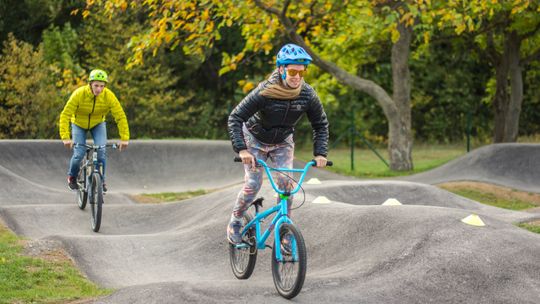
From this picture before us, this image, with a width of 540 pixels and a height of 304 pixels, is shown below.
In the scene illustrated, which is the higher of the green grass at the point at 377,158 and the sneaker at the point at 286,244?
the sneaker at the point at 286,244

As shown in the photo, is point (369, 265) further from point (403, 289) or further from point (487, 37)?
point (487, 37)

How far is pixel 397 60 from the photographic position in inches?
814

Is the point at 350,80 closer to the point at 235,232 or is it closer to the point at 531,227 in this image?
the point at 531,227

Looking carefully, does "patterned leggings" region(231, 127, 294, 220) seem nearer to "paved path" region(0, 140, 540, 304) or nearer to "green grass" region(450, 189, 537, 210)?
"paved path" region(0, 140, 540, 304)

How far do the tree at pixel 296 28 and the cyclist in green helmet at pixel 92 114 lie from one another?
15.3 ft

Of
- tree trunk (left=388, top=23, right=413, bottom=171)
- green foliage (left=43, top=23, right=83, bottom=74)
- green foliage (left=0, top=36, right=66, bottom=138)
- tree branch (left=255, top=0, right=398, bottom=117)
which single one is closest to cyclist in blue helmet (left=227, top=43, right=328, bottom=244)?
tree branch (left=255, top=0, right=398, bottom=117)

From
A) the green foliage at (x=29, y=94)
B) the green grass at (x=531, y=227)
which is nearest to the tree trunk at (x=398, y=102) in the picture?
the green foliage at (x=29, y=94)

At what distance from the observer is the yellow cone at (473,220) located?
8.23 meters

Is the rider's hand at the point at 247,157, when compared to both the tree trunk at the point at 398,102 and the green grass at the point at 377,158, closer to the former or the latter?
the tree trunk at the point at 398,102

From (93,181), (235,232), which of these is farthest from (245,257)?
(93,181)

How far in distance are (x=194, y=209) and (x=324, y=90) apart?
8784mm

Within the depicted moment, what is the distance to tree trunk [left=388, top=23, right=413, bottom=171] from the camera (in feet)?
66.9

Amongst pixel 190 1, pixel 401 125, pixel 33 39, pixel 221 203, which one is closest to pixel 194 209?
pixel 221 203

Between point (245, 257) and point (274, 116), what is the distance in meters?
1.50
